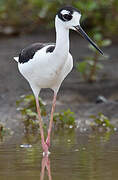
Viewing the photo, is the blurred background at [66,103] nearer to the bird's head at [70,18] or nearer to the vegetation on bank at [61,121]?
the vegetation on bank at [61,121]

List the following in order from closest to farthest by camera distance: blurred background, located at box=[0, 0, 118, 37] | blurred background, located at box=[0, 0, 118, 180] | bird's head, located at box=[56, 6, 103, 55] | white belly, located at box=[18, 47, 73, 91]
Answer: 1. blurred background, located at box=[0, 0, 118, 180]
2. bird's head, located at box=[56, 6, 103, 55]
3. white belly, located at box=[18, 47, 73, 91]
4. blurred background, located at box=[0, 0, 118, 37]

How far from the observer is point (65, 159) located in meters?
5.57

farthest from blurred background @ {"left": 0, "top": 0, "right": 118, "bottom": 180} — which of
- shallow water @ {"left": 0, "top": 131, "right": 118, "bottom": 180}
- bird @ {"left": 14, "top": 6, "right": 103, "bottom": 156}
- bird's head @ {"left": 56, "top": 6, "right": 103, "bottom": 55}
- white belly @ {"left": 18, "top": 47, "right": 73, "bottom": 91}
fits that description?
bird's head @ {"left": 56, "top": 6, "right": 103, "bottom": 55}

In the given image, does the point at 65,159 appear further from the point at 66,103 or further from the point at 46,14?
the point at 46,14

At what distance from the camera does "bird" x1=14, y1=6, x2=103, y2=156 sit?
5828 millimetres

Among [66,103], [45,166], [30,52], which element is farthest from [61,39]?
[66,103]

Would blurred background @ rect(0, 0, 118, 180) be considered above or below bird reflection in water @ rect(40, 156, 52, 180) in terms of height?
above

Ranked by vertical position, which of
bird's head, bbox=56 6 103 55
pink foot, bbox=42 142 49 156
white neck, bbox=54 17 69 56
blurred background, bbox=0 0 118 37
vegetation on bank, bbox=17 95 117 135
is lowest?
pink foot, bbox=42 142 49 156

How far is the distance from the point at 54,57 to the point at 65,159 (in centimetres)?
108

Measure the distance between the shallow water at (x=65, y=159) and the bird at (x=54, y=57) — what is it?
0.78ft

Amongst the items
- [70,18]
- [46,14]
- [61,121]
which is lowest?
[61,121]

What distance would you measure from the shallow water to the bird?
9.3 inches

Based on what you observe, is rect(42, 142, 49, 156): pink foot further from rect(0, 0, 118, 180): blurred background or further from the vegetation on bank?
the vegetation on bank

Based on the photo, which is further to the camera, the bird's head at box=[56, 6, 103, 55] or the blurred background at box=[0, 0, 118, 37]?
the blurred background at box=[0, 0, 118, 37]
